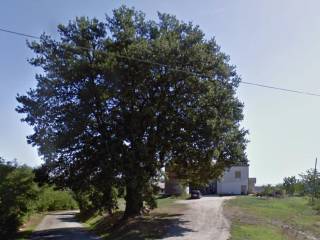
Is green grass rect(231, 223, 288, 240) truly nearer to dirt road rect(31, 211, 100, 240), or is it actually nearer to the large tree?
the large tree

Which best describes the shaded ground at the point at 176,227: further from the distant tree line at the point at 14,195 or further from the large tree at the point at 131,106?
the distant tree line at the point at 14,195

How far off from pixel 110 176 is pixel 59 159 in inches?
220

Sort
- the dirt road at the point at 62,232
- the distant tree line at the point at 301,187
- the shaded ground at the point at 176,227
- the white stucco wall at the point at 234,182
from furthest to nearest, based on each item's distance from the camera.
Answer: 1. the white stucco wall at the point at 234,182
2. the distant tree line at the point at 301,187
3. the dirt road at the point at 62,232
4. the shaded ground at the point at 176,227

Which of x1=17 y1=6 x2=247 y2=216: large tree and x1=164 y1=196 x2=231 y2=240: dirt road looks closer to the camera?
x1=164 y1=196 x2=231 y2=240: dirt road

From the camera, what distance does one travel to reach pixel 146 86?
34.2 metres

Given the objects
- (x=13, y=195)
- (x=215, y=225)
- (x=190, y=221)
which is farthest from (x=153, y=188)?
(x=13, y=195)

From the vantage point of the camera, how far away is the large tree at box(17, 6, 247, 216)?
3353cm

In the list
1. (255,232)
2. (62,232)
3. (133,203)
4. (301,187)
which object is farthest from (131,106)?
(301,187)

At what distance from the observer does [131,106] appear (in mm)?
34844

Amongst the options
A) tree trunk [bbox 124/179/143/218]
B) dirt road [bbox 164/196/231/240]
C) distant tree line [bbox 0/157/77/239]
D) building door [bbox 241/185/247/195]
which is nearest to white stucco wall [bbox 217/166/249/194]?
building door [bbox 241/185/247/195]

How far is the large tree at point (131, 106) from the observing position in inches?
1320

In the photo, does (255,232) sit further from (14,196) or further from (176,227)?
(14,196)

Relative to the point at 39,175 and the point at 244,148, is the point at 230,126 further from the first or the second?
the point at 39,175

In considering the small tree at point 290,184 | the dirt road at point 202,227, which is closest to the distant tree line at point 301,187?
the small tree at point 290,184
